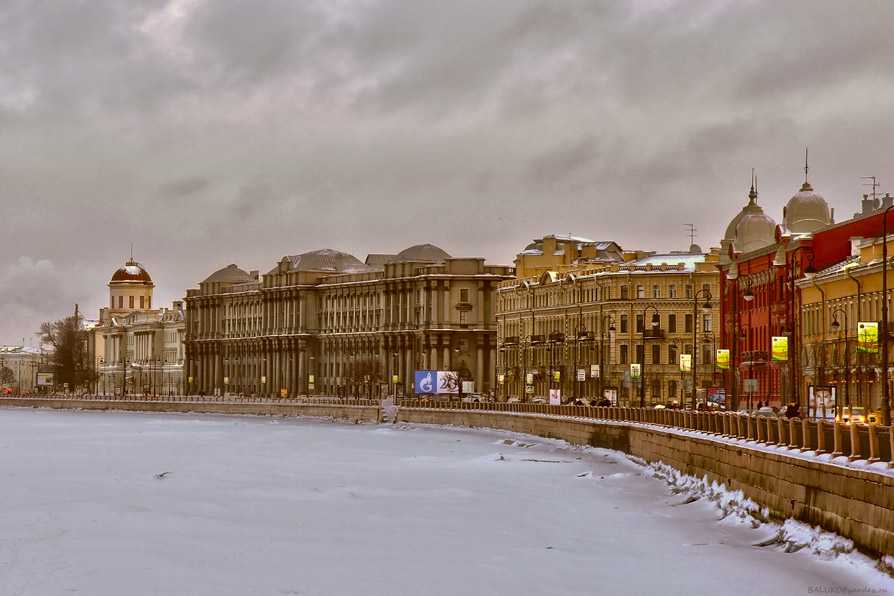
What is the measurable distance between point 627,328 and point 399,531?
9854 centimetres

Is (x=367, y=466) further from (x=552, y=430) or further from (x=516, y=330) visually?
(x=516, y=330)

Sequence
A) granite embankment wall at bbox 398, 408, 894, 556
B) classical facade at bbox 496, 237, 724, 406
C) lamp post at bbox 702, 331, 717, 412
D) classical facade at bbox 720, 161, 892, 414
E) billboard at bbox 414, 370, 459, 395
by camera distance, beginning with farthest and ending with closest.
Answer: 1. billboard at bbox 414, 370, 459, 395
2. classical facade at bbox 496, 237, 724, 406
3. lamp post at bbox 702, 331, 717, 412
4. classical facade at bbox 720, 161, 892, 414
5. granite embankment wall at bbox 398, 408, 894, 556

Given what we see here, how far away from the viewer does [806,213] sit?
116m

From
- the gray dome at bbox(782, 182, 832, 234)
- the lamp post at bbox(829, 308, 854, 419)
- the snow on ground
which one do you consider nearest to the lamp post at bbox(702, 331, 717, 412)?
the gray dome at bbox(782, 182, 832, 234)

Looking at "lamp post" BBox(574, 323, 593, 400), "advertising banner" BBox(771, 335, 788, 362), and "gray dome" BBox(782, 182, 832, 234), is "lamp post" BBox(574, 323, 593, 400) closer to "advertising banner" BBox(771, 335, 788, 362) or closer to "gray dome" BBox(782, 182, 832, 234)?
"gray dome" BBox(782, 182, 832, 234)

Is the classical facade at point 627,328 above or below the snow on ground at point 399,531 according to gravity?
above

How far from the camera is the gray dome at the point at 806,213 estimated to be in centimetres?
11538

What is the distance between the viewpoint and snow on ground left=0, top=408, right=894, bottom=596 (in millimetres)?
37094

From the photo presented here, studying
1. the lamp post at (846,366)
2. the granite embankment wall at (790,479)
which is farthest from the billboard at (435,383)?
the granite embankment wall at (790,479)

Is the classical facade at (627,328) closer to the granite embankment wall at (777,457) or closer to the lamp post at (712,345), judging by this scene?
the lamp post at (712,345)

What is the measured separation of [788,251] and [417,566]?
2660 inches

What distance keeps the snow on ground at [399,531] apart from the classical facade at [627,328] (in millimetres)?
55743

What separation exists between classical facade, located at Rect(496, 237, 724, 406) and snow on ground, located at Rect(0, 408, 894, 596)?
183ft

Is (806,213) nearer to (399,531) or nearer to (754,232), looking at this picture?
(754,232)
